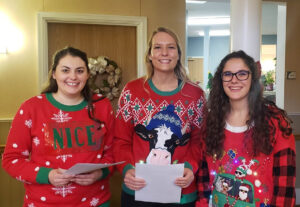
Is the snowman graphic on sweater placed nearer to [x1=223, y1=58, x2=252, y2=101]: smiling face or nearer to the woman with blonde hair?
the woman with blonde hair

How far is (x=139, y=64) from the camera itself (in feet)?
11.2

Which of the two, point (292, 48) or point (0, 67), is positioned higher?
point (292, 48)

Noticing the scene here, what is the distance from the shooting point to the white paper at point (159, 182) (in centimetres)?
144

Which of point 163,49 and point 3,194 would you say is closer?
point 163,49

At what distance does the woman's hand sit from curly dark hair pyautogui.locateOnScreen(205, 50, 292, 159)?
72cm

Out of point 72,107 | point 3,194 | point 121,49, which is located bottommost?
point 3,194

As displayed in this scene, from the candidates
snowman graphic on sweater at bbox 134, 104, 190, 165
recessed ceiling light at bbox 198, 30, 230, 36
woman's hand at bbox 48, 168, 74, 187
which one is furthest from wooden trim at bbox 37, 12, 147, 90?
recessed ceiling light at bbox 198, 30, 230, 36

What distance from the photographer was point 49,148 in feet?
4.72

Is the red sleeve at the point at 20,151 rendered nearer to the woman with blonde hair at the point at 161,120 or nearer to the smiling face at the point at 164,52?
the woman with blonde hair at the point at 161,120

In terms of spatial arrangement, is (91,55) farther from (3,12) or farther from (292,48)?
(292,48)

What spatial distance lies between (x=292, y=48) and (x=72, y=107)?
3261mm

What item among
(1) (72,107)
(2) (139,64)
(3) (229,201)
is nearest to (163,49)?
(1) (72,107)

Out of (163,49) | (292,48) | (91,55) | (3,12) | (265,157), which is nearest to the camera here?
(265,157)

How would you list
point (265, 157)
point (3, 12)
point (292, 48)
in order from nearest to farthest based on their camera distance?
point (265, 157) → point (3, 12) → point (292, 48)
